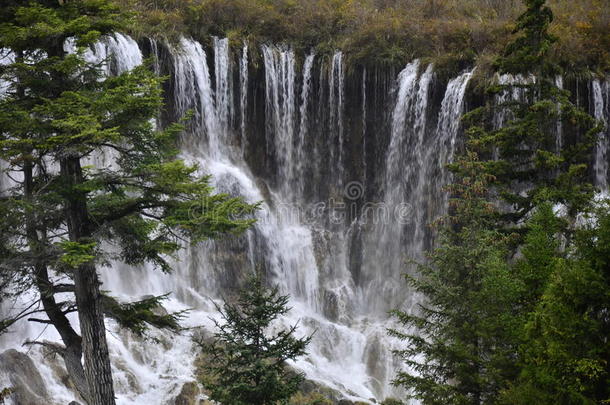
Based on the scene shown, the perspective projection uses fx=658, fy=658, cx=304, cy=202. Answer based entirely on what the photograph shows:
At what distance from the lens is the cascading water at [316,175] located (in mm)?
23453

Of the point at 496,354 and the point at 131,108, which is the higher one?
the point at 131,108

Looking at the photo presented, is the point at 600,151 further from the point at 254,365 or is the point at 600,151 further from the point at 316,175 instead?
the point at 254,365

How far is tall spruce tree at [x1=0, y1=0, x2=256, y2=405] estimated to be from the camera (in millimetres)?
8602

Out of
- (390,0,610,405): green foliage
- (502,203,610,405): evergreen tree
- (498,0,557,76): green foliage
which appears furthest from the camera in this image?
(498,0,557,76): green foliage

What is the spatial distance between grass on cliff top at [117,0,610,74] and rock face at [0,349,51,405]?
44.5ft

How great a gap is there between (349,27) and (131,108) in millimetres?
21943

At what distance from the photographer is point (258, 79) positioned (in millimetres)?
27062

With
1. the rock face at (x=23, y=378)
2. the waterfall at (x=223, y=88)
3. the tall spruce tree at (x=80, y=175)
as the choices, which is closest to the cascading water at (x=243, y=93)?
the waterfall at (x=223, y=88)

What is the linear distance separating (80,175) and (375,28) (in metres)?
20.8

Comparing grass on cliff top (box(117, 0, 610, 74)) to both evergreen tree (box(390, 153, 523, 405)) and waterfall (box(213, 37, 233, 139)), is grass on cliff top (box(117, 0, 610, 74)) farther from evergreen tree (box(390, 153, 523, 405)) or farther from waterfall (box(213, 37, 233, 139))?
evergreen tree (box(390, 153, 523, 405))

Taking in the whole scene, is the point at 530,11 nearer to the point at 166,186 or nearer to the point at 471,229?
the point at 471,229

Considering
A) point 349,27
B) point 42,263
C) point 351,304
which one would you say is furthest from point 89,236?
point 349,27

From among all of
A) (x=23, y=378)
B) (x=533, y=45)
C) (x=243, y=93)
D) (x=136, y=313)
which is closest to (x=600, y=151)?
(x=533, y=45)

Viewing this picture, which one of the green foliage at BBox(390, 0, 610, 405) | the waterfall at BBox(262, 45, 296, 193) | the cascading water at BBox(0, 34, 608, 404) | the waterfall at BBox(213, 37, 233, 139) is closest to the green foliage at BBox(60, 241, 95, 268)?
the green foliage at BBox(390, 0, 610, 405)
